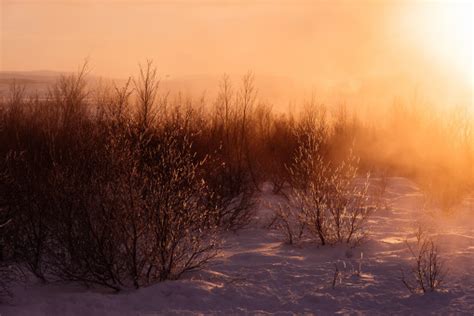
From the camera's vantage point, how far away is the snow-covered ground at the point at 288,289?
6645mm

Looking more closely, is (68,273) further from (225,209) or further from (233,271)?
(225,209)

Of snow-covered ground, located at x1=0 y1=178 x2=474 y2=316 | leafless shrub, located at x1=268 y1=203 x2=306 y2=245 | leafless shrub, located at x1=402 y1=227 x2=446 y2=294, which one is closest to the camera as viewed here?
snow-covered ground, located at x1=0 y1=178 x2=474 y2=316

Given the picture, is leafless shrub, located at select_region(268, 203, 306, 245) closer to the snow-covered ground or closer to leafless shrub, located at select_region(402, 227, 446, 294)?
the snow-covered ground

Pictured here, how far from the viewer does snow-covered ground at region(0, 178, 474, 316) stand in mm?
6645

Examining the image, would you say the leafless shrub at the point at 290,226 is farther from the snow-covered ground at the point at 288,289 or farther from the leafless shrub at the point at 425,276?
the leafless shrub at the point at 425,276

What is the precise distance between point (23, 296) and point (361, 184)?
10.4 metres

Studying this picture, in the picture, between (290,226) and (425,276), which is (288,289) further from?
(290,226)

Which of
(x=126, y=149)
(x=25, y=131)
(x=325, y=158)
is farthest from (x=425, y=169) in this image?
(x=126, y=149)

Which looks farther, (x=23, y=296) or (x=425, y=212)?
(x=425, y=212)

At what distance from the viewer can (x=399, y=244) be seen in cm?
936

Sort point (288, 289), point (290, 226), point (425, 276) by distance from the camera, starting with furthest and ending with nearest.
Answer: point (290, 226), point (288, 289), point (425, 276)

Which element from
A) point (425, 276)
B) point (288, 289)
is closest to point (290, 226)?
point (288, 289)

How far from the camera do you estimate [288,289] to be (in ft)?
24.1

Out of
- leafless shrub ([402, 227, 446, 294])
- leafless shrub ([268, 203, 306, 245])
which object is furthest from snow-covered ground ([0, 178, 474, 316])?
leafless shrub ([268, 203, 306, 245])
